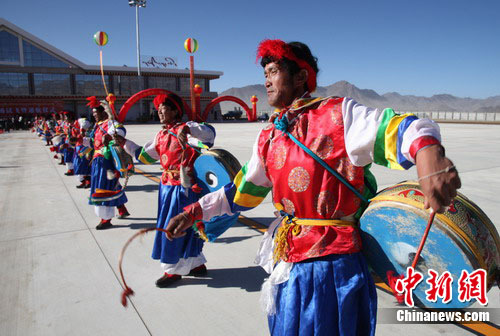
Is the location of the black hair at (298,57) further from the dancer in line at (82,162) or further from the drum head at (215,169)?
the dancer in line at (82,162)

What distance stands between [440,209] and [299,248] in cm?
63

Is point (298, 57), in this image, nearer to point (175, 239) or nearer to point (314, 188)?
point (314, 188)

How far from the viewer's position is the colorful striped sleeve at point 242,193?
166cm

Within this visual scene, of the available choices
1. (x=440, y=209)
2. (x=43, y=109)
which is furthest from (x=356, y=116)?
(x=43, y=109)

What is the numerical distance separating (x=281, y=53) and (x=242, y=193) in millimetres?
709

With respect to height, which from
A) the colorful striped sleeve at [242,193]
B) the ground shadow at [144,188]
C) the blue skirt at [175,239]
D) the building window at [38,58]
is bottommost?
the ground shadow at [144,188]

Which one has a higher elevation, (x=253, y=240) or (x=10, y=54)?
(x=10, y=54)

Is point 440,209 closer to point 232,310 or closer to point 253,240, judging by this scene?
point 232,310

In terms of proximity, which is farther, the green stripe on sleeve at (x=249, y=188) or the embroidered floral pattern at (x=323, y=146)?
the green stripe on sleeve at (x=249, y=188)

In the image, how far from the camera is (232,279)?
3.18 metres

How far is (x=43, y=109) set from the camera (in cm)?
3809

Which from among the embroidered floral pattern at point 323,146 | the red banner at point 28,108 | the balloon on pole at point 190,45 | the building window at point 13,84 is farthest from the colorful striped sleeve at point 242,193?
the building window at point 13,84

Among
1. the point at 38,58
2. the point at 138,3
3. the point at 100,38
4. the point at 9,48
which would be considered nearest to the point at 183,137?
the point at 100,38

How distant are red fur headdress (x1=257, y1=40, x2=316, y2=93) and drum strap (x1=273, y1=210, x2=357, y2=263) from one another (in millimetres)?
664
